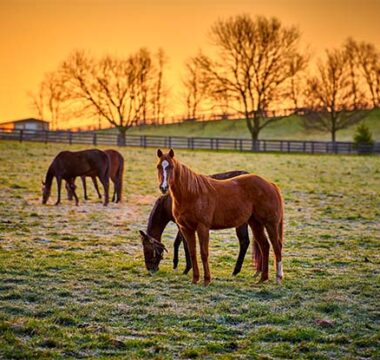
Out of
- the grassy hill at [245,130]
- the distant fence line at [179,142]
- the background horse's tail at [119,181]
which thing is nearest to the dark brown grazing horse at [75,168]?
the background horse's tail at [119,181]

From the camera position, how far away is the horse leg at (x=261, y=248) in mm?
10820

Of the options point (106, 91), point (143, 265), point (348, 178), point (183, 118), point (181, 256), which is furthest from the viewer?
point (183, 118)

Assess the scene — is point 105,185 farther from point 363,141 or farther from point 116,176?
point 363,141

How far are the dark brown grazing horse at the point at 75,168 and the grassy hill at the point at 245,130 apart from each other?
56828 mm

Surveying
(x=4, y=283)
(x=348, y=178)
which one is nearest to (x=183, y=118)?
(x=348, y=178)

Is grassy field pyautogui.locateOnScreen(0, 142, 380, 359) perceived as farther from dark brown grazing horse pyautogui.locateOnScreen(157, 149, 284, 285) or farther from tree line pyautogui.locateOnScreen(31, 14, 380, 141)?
tree line pyautogui.locateOnScreen(31, 14, 380, 141)

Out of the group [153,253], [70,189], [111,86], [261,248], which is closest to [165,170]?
[153,253]

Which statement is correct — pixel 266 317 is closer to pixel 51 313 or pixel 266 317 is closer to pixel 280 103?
pixel 51 313

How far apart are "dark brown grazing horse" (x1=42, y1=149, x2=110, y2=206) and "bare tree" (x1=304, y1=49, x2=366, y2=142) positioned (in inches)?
1746

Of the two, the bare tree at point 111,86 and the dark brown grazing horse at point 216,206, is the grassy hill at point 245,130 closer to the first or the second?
the bare tree at point 111,86

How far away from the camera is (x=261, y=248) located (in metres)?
11.1

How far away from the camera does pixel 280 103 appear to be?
188 feet

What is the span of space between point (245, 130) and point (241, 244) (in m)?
73.1

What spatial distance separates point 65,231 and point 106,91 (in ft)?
162
